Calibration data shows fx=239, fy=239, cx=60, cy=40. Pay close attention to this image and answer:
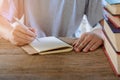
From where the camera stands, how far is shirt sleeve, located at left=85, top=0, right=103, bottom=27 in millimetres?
1194

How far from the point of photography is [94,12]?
Answer: 1.24 m

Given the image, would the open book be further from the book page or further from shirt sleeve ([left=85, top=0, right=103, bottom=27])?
shirt sleeve ([left=85, top=0, right=103, bottom=27])

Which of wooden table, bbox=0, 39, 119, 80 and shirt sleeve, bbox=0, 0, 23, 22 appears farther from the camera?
shirt sleeve, bbox=0, 0, 23, 22

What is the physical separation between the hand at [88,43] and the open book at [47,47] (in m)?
0.03

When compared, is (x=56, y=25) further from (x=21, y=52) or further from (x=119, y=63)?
(x=119, y=63)

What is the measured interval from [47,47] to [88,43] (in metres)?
0.16

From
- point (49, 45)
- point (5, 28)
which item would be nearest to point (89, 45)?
point (49, 45)

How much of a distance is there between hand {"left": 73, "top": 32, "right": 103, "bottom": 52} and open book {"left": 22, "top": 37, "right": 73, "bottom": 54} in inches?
1.3

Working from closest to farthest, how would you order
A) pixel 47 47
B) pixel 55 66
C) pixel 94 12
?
pixel 55 66
pixel 47 47
pixel 94 12

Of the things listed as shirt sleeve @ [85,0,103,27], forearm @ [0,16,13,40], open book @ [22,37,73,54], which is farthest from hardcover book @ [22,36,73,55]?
shirt sleeve @ [85,0,103,27]

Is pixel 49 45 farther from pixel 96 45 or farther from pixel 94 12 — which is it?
pixel 94 12

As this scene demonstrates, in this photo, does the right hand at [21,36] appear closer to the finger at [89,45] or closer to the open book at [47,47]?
the open book at [47,47]

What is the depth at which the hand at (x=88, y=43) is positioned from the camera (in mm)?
907

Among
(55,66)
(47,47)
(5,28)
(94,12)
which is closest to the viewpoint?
(55,66)
